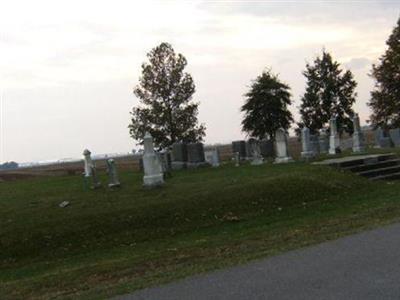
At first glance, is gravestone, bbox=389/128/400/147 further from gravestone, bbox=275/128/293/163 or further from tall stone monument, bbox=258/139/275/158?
gravestone, bbox=275/128/293/163

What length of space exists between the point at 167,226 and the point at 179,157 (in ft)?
54.9

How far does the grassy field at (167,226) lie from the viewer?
359 inches

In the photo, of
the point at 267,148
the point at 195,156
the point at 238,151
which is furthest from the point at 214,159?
the point at 267,148

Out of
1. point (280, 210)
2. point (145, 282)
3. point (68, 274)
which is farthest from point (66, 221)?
point (145, 282)

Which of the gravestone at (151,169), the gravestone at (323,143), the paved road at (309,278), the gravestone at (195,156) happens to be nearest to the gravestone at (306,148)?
the gravestone at (195,156)

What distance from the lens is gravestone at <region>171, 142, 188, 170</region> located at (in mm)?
30688

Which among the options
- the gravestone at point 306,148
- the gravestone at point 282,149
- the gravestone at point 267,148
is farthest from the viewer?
the gravestone at point 267,148

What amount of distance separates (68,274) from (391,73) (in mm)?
36251

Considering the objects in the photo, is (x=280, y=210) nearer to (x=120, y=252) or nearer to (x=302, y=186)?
(x=302, y=186)

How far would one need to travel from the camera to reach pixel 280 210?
16047 mm

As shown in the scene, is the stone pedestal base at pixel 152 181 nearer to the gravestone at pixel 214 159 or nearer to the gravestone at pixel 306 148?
the gravestone at pixel 306 148

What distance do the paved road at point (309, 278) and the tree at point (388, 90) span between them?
1384 inches

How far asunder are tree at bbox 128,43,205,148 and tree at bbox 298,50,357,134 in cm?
919

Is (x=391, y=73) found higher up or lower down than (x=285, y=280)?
higher up
